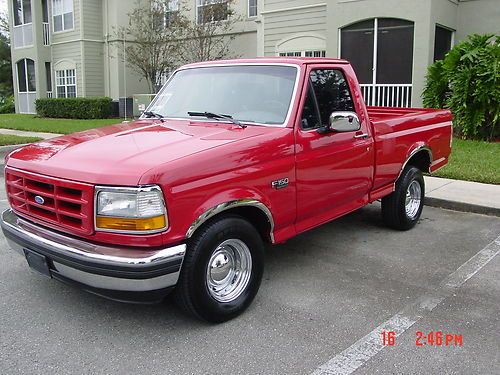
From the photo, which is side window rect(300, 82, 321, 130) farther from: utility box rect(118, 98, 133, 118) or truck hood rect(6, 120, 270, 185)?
utility box rect(118, 98, 133, 118)

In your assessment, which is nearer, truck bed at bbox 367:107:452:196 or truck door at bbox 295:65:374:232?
truck door at bbox 295:65:374:232

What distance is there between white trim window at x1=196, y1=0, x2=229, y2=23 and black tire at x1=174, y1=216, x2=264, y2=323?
60.8 feet

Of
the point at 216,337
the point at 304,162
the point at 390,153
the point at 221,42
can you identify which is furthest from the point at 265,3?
the point at 216,337

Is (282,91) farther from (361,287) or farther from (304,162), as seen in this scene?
(361,287)

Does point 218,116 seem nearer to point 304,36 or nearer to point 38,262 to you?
point 38,262

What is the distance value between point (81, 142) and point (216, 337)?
73.6 inches

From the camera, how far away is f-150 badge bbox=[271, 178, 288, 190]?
4.10 metres

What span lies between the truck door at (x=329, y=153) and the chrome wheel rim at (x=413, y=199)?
3.80 ft

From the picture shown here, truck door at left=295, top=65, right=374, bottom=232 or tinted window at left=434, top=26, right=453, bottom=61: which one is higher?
tinted window at left=434, top=26, right=453, bottom=61

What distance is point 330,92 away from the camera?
4984 millimetres

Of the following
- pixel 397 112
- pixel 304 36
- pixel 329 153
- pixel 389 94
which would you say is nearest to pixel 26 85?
pixel 304 36

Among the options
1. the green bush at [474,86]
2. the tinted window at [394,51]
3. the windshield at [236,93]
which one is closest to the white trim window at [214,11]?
the tinted window at [394,51]

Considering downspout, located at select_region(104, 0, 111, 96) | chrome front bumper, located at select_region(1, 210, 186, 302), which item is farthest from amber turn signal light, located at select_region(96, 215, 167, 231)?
downspout, located at select_region(104, 0, 111, 96)

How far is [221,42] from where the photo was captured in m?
22.3
